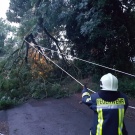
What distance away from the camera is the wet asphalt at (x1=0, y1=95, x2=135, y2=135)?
5383mm

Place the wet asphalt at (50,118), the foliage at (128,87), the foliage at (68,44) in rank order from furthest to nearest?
the foliage at (68,44) → the foliage at (128,87) → the wet asphalt at (50,118)

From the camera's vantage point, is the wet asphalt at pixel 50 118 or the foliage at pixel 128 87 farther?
the foliage at pixel 128 87

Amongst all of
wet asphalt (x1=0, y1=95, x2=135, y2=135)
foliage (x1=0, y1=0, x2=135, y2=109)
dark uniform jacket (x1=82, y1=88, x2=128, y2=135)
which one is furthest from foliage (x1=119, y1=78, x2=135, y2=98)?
dark uniform jacket (x1=82, y1=88, x2=128, y2=135)

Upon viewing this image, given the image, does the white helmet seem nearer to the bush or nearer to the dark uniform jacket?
the dark uniform jacket

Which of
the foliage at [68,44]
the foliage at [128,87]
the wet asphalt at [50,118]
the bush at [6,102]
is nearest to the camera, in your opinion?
the wet asphalt at [50,118]

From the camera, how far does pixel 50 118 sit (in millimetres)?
6207

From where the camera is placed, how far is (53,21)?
27.6 ft

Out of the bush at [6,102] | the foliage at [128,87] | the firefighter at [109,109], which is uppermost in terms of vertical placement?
the firefighter at [109,109]

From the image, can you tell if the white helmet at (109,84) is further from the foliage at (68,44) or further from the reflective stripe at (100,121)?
the foliage at (68,44)

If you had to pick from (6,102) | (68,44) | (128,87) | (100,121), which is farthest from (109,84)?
(68,44)

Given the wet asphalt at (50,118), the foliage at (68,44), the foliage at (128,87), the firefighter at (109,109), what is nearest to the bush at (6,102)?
the wet asphalt at (50,118)

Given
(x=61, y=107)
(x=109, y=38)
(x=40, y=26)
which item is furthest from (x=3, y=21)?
(x=61, y=107)

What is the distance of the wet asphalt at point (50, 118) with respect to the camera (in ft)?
17.7

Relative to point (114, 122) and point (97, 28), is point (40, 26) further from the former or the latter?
point (114, 122)
